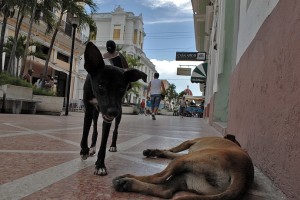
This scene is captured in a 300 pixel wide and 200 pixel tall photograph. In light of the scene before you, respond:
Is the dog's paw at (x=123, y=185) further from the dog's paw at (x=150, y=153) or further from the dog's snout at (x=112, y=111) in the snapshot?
the dog's paw at (x=150, y=153)

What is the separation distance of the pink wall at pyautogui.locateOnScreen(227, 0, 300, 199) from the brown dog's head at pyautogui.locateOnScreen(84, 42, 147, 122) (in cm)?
114

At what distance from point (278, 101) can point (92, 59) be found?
140 cm

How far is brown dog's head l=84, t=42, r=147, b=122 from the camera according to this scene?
8.17ft

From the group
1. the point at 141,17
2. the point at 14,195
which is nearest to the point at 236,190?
the point at 14,195

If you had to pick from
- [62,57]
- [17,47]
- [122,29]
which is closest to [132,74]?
[17,47]

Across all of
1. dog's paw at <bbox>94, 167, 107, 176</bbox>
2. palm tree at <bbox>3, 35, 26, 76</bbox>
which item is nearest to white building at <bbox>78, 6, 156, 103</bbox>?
palm tree at <bbox>3, 35, 26, 76</bbox>

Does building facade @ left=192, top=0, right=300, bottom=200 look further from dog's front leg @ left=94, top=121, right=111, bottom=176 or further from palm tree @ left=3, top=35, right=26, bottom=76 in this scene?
palm tree @ left=3, top=35, right=26, bottom=76

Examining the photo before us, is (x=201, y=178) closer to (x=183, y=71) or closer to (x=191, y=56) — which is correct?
(x=191, y=56)

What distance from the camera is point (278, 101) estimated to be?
8.80 ft

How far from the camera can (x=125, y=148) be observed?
432 cm

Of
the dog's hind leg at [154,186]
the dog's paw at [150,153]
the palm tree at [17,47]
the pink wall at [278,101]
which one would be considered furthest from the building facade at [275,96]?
the palm tree at [17,47]

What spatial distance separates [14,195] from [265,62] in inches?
95.9

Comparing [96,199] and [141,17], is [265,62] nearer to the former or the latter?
[96,199]

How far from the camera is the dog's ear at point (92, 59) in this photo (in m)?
2.55
